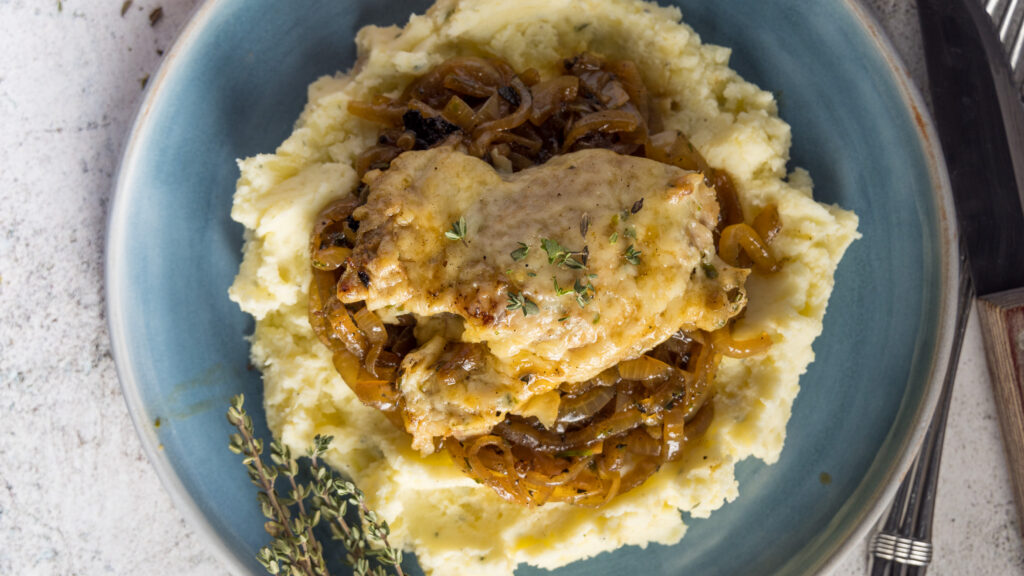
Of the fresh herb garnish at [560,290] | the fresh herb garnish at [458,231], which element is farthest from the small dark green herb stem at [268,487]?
the fresh herb garnish at [560,290]

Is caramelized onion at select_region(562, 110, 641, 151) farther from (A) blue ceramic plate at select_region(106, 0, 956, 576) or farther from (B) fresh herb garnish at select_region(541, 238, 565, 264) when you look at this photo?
(A) blue ceramic plate at select_region(106, 0, 956, 576)

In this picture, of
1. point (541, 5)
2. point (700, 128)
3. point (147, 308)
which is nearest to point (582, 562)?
point (700, 128)

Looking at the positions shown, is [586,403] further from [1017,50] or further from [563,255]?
[1017,50]

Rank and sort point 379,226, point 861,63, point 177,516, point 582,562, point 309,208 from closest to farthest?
point 379,226
point 309,208
point 861,63
point 582,562
point 177,516

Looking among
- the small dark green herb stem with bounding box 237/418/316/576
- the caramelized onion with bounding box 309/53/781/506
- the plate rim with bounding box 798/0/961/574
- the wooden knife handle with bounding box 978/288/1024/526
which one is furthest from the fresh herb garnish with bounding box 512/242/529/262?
the wooden knife handle with bounding box 978/288/1024/526

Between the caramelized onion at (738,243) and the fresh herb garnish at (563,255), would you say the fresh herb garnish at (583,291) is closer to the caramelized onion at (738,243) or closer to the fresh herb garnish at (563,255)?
the fresh herb garnish at (563,255)

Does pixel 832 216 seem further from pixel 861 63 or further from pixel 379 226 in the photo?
pixel 379 226

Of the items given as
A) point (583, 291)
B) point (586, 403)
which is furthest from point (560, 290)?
point (586, 403)
